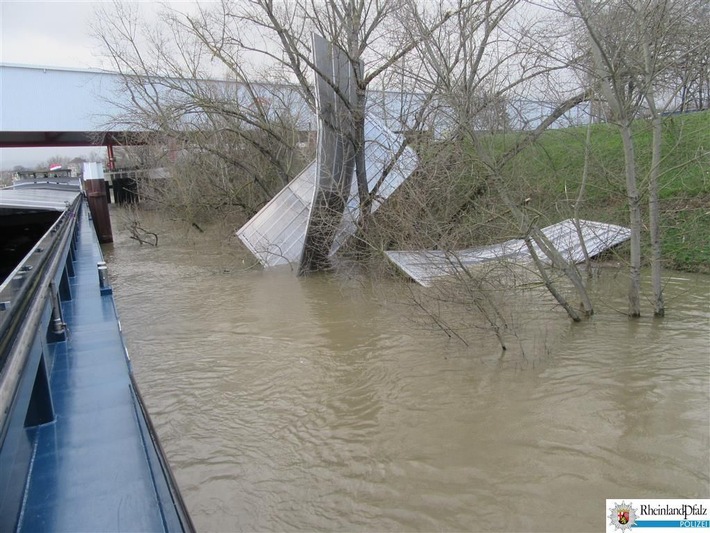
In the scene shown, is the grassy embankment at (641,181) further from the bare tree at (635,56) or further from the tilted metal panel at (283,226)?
the tilted metal panel at (283,226)

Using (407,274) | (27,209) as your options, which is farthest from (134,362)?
(27,209)

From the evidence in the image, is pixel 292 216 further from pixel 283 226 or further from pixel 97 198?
pixel 97 198

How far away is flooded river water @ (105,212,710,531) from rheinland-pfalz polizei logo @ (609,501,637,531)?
0.23ft

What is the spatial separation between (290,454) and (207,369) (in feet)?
8.44

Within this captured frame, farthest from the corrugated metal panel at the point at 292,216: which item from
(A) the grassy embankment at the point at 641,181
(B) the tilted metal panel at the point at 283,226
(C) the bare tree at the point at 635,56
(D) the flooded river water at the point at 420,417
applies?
(C) the bare tree at the point at 635,56

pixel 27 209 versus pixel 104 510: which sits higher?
pixel 27 209

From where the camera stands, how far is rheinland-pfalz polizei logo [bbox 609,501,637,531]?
11.9 ft

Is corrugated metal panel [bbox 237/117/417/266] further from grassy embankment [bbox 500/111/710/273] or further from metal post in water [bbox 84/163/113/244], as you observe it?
metal post in water [bbox 84/163/113/244]

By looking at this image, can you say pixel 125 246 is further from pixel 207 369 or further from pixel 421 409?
pixel 421 409

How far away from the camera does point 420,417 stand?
5258 millimetres

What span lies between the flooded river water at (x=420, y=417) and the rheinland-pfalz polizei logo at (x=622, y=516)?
7 cm

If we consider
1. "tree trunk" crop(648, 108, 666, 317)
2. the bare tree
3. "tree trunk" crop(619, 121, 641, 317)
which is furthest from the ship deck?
"tree trunk" crop(648, 108, 666, 317)

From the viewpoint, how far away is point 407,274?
31.9 feet

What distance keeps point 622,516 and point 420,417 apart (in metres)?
1.98
